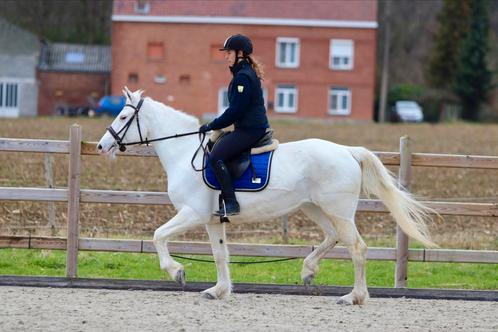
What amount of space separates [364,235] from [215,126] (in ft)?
20.0

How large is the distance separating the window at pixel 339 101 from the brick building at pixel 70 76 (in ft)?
49.6

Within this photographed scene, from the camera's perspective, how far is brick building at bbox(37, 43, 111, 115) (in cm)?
6869

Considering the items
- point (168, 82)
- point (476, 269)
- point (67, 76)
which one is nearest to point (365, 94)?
point (168, 82)

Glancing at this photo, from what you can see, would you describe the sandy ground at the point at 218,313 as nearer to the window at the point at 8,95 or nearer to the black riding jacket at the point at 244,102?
the black riding jacket at the point at 244,102

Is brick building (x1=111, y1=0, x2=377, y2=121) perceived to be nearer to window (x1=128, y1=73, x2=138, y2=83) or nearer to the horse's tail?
window (x1=128, y1=73, x2=138, y2=83)

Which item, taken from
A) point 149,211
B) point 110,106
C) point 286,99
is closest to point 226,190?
point 149,211

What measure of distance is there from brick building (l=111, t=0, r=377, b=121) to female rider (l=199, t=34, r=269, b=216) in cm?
5472

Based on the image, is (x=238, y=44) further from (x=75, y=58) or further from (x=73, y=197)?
(x=75, y=58)

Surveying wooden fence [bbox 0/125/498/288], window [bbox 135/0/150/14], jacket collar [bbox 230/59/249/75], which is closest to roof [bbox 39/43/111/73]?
window [bbox 135/0/150/14]

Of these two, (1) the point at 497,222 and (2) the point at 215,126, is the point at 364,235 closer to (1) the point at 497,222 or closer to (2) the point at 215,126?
(1) the point at 497,222

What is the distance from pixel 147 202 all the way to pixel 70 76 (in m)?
58.8

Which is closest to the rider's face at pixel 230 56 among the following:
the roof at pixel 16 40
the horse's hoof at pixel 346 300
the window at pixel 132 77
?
the horse's hoof at pixel 346 300

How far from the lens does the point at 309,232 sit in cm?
1594

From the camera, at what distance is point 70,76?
6888 centimetres
